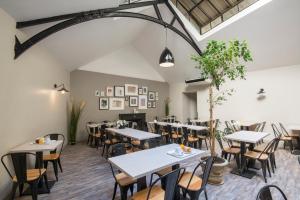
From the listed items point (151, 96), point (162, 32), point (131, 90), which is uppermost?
point (162, 32)

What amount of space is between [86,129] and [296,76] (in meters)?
7.86

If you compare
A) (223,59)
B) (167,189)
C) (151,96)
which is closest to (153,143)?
(167,189)

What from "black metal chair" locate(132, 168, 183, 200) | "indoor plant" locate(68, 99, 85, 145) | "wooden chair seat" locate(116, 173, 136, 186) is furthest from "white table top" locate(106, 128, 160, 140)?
"indoor plant" locate(68, 99, 85, 145)

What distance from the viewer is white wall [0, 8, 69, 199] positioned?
8.84 feet

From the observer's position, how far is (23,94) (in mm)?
3301

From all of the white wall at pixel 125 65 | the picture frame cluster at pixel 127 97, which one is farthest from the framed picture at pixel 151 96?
the white wall at pixel 125 65

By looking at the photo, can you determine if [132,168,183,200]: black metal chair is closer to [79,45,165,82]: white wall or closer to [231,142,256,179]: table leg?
[231,142,256,179]: table leg

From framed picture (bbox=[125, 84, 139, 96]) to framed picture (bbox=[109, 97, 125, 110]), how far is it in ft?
1.57

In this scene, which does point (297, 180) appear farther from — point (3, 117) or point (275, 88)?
point (3, 117)

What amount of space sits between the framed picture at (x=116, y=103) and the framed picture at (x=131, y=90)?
1.57 ft

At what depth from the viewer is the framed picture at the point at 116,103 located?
7800 mm

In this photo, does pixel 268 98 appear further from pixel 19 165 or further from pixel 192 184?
pixel 19 165

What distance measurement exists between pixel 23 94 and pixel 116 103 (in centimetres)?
473

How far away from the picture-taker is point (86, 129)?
23.3 feet
